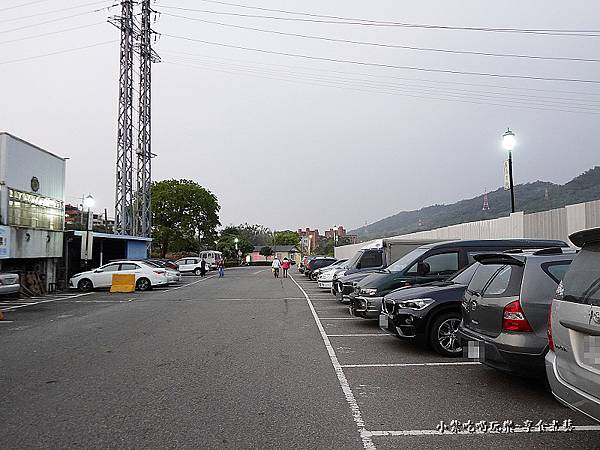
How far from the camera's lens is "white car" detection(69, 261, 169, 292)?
82.6ft

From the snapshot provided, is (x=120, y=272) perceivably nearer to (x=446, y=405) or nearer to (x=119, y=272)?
(x=119, y=272)

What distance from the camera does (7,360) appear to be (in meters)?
8.78

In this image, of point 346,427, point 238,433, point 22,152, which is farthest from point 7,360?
point 22,152

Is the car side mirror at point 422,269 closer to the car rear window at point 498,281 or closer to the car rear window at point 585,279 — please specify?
the car rear window at point 498,281

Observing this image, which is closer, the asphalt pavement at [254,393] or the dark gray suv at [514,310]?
the asphalt pavement at [254,393]

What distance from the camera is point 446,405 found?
6035 mm

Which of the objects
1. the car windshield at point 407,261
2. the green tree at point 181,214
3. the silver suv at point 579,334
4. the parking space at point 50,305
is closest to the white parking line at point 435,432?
the silver suv at point 579,334

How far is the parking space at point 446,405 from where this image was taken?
500 centimetres

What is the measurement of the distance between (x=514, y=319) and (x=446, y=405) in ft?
3.74

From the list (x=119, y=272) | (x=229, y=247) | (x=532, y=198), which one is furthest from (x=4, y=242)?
(x=229, y=247)

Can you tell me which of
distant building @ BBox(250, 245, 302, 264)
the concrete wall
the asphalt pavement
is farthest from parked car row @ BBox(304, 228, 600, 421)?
distant building @ BBox(250, 245, 302, 264)

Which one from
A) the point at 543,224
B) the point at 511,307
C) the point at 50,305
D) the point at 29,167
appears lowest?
the point at 50,305

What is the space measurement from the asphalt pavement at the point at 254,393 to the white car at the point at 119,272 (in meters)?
13.5

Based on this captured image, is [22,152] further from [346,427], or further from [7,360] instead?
[346,427]
